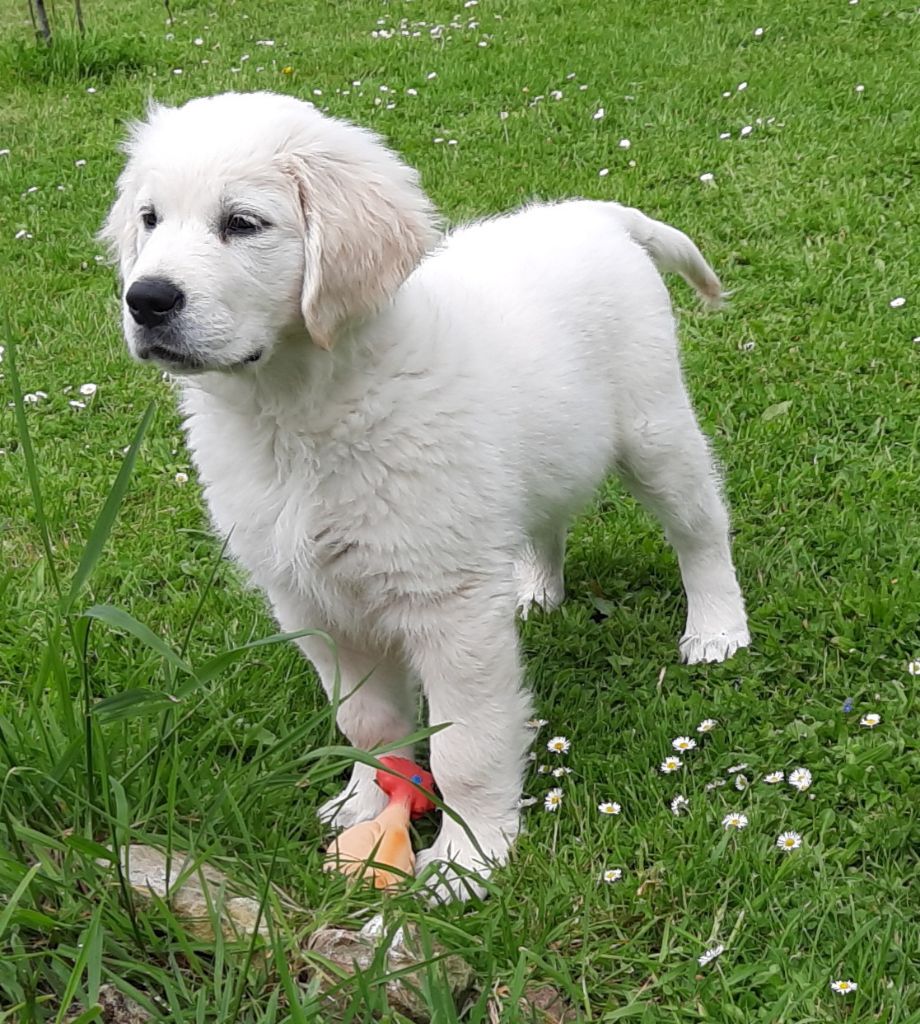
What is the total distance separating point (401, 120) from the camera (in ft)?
24.0

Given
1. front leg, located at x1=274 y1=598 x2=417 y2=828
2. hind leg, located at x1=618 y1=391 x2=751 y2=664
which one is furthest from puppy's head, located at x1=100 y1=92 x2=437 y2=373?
→ hind leg, located at x1=618 y1=391 x2=751 y2=664

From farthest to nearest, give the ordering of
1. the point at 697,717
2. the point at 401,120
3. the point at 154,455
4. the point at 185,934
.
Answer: the point at 401,120
the point at 154,455
the point at 697,717
the point at 185,934

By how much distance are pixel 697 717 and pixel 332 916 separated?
1087 millimetres

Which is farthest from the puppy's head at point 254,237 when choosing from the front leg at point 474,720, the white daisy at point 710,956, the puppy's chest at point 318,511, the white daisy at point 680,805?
the white daisy at point 710,956

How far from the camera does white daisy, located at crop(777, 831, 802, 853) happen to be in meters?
2.56

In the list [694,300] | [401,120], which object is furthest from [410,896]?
[401,120]

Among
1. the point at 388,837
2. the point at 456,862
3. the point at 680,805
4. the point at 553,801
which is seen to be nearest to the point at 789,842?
the point at 680,805

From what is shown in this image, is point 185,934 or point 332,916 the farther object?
point 332,916

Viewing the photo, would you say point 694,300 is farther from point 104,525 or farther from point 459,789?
point 104,525

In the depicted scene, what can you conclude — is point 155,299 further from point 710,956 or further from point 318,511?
point 710,956

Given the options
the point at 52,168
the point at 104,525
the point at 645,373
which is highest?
the point at 104,525

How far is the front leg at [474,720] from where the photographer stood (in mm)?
2566

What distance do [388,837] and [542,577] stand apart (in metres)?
1.18

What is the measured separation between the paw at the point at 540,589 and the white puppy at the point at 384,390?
1.76 feet
